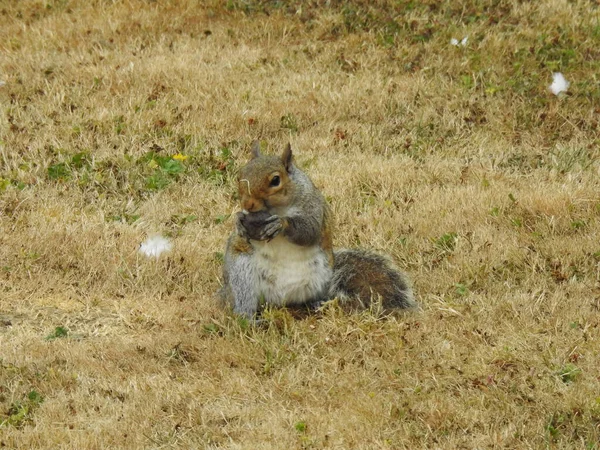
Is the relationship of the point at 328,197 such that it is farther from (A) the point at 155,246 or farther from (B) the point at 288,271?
(B) the point at 288,271

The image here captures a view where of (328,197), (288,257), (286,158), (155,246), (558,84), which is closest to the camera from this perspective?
(286,158)

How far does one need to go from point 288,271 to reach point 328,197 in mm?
1918

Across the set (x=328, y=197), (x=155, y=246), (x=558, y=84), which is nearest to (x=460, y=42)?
(x=558, y=84)

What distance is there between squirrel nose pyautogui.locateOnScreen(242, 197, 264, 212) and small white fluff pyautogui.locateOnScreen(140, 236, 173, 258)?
1.58 meters

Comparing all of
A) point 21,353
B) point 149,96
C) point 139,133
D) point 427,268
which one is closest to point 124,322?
point 21,353

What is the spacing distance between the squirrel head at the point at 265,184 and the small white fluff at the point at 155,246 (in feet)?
4.91

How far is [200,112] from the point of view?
859 cm

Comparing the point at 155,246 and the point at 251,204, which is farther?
the point at 155,246

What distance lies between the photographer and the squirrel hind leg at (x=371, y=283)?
555 centimetres

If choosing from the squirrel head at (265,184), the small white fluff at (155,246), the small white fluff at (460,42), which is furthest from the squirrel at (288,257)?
the small white fluff at (460,42)

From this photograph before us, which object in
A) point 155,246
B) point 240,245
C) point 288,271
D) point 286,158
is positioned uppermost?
point 286,158

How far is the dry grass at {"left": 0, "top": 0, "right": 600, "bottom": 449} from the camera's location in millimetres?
4645

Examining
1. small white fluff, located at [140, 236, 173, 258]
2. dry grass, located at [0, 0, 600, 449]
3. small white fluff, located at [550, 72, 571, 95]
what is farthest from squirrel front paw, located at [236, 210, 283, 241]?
small white fluff, located at [550, 72, 571, 95]

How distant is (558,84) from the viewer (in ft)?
28.9
